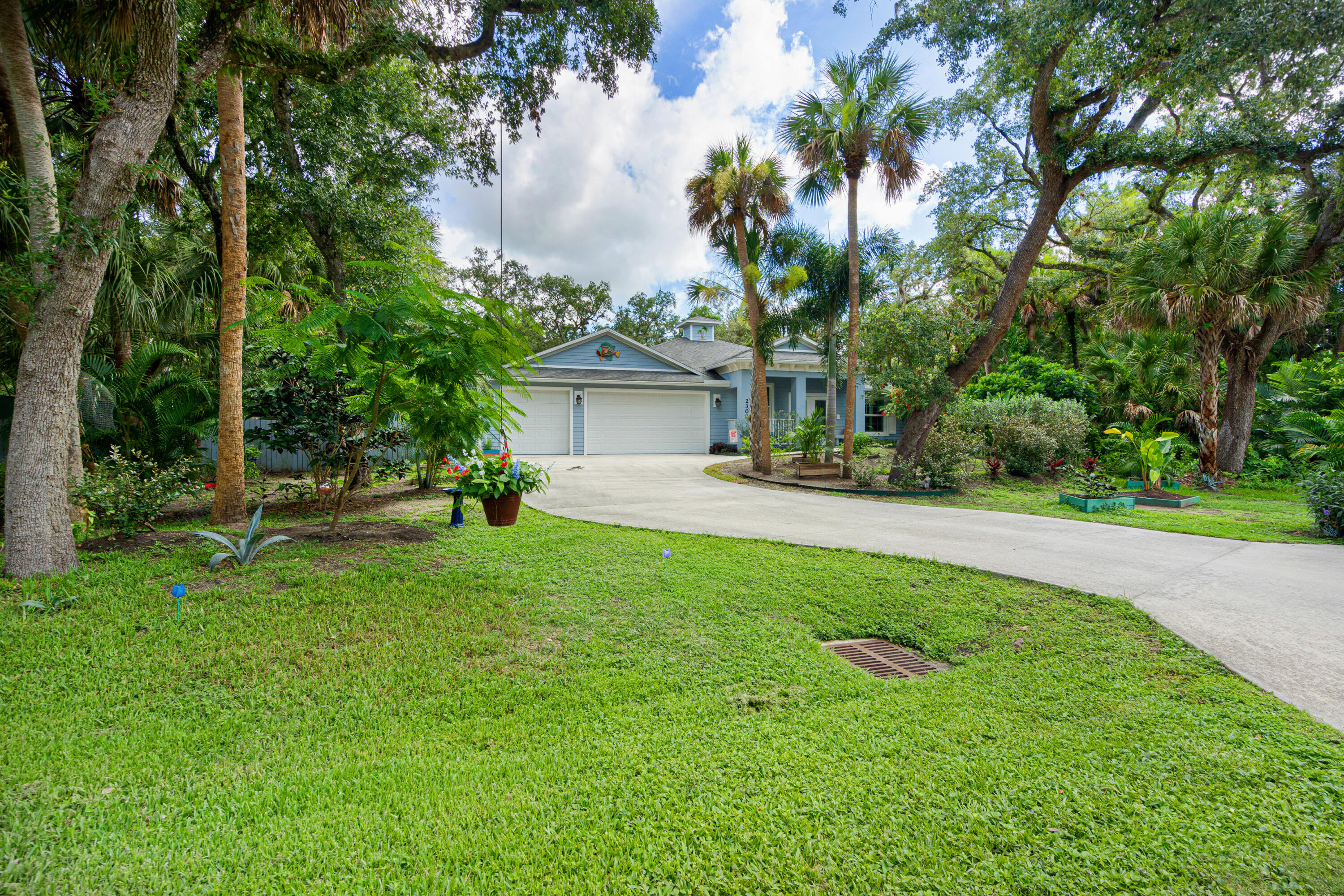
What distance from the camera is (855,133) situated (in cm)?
1060

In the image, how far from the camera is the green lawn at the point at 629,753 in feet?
5.73

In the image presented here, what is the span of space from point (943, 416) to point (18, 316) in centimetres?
1310

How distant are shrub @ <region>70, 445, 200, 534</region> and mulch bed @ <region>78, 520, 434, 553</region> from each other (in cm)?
23

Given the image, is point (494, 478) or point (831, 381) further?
point (831, 381)

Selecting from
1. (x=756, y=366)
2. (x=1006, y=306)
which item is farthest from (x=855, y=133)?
(x=756, y=366)

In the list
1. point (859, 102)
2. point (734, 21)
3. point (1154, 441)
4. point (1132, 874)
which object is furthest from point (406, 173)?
point (1154, 441)

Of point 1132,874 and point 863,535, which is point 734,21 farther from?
point 1132,874

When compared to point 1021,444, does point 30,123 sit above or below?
above

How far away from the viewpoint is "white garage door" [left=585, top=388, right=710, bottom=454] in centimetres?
1889

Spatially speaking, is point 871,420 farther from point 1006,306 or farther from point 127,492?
point 127,492

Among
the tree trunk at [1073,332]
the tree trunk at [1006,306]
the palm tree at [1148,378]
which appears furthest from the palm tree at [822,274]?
the tree trunk at [1073,332]

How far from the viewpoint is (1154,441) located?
9.50m

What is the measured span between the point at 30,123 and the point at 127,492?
3296 mm

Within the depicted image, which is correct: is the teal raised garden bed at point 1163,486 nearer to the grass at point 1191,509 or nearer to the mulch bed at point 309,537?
the grass at point 1191,509
